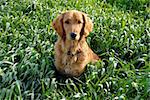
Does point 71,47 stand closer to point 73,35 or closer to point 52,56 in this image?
point 73,35

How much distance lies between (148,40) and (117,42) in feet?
1.92

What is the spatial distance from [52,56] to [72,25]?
868 millimetres

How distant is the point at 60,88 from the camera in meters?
5.35

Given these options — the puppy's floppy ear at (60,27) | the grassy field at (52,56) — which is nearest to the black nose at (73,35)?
the puppy's floppy ear at (60,27)

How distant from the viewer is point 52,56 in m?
5.86

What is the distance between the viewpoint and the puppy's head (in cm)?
513

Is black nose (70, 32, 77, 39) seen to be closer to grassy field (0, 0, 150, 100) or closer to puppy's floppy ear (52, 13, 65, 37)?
puppy's floppy ear (52, 13, 65, 37)

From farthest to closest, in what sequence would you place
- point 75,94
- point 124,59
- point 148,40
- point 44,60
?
point 148,40 → point 124,59 → point 44,60 → point 75,94

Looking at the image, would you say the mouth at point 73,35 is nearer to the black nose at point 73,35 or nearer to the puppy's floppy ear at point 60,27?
the black nose at point 73,35

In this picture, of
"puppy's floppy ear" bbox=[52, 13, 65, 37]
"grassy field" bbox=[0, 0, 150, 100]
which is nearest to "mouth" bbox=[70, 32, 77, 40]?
"puppy's floppy ear" bbox=[52, 13, 65, 37]

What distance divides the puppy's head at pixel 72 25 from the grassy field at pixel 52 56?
487 mm

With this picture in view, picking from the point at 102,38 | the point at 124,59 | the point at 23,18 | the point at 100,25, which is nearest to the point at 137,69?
the point at 124,59

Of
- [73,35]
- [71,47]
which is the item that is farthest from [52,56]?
[73,35]

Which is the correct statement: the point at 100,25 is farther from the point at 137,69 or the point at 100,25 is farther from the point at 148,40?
the point at 137,69
